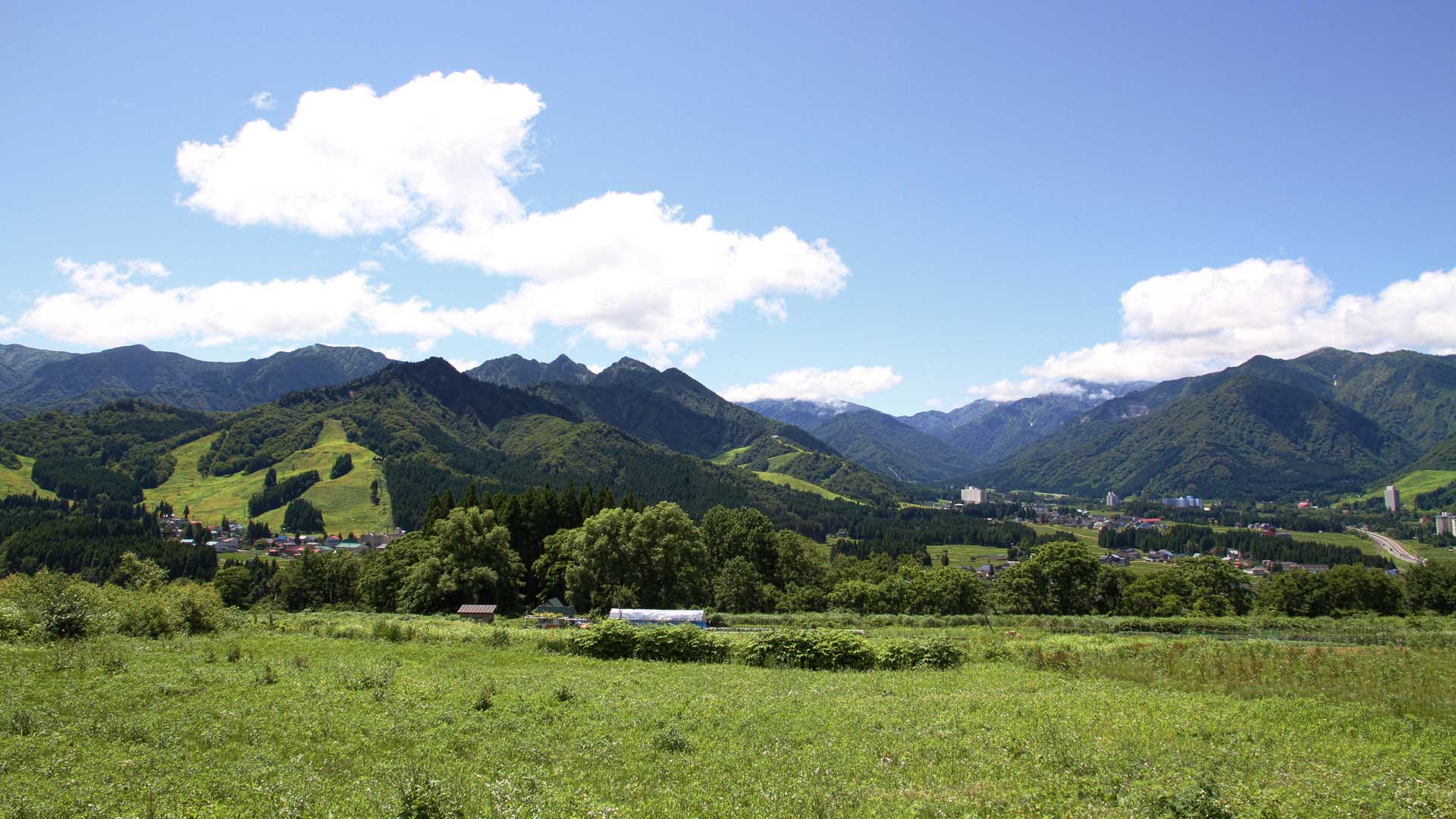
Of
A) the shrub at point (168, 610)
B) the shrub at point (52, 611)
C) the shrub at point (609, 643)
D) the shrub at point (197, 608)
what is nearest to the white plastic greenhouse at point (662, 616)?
the shrub at point (609, 643)

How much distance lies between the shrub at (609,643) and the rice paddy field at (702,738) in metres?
4.38

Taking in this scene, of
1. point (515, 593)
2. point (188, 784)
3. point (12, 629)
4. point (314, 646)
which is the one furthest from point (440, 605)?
point (188, 784)

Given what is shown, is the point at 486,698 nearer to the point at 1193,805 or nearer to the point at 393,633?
the point at 1193,805

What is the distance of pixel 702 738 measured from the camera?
18203 mm

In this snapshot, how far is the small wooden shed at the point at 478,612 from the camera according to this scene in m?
57.1

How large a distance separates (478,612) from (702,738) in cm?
4512

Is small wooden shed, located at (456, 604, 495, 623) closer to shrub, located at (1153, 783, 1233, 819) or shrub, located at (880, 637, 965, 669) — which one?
shrub, located at (880, 637, 965, 669)

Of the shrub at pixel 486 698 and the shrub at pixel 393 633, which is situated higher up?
the shrub at pixel 486 698

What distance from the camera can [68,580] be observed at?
107 ft

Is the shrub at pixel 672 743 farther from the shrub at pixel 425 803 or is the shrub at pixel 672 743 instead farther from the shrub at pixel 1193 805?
the shrub at pixel 1193 805

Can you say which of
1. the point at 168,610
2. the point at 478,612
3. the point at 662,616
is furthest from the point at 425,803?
the point at 478,612

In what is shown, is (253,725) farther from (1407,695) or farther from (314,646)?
(1407,695)

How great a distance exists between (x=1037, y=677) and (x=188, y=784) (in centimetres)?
2851

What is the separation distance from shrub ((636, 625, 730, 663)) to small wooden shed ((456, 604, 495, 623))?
26.6 metres
